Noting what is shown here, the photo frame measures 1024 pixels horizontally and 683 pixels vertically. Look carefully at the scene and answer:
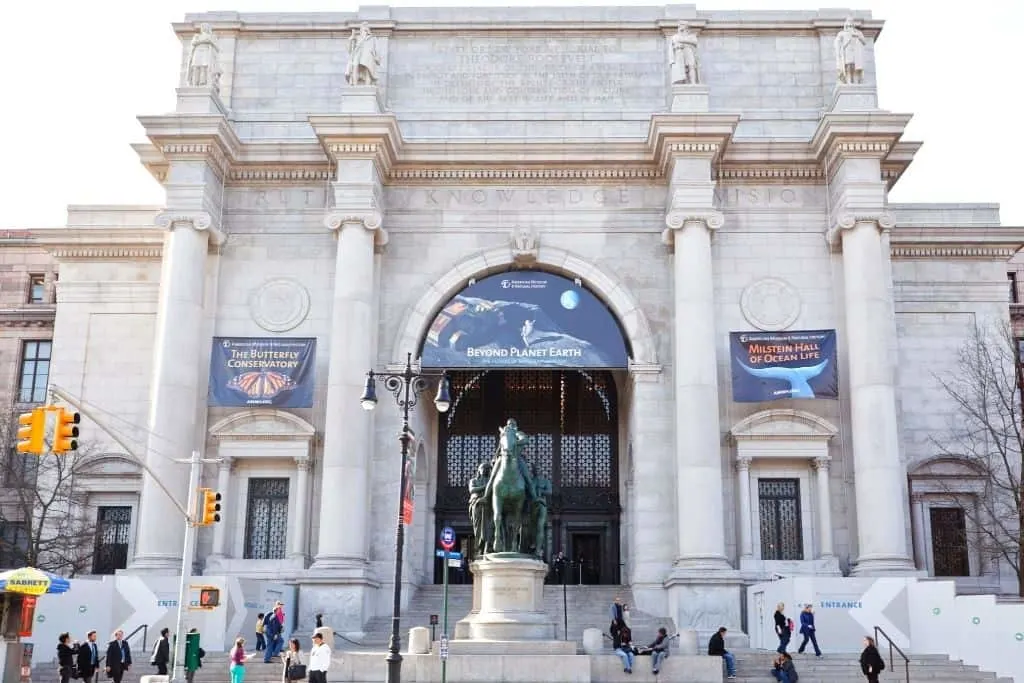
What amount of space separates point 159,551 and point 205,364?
5.99m

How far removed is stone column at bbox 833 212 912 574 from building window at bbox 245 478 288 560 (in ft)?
53.8

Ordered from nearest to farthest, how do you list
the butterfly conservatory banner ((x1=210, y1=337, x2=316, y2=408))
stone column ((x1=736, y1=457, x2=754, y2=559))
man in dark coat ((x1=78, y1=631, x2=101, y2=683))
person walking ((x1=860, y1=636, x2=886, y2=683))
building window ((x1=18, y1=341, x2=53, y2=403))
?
1. person walking ((x1=860, y1=636, x2=886, y2=683))
2. man in dark coat ((x1=78, y1=631, x2=101, y2=683))
3. stone column ((x1=736, y1=457, x2=754, y2=559))
4. the butterfly conservatory banner ((x1=210, y1=337, x2=316, y2=408))
5. building window ((x1=18, y1=341, x2=53, y2=403))

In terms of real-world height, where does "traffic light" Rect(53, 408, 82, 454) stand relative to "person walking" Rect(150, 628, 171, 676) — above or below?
above

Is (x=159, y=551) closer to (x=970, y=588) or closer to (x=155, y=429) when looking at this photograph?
(x=155, y=429)

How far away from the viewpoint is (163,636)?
25.9 meters

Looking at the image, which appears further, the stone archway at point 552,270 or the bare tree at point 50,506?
the stone archway at point 552,270

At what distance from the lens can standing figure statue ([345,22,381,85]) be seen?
3625 cm

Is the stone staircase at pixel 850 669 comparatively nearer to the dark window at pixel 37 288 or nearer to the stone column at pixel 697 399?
the stone column at pixel 697 399

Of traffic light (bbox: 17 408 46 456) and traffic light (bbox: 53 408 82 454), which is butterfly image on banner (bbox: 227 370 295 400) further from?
traffic light (bbox: 17 408 46 456)

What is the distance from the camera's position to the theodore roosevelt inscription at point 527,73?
38.0 meters

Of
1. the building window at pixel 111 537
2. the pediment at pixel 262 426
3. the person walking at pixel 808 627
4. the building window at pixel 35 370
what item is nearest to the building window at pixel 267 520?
the pediment at pixel 262 426

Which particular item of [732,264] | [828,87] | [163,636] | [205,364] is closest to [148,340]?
[205,364]

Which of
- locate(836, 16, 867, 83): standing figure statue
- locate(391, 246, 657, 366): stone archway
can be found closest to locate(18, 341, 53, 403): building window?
locate(391, 246, 657, 366): stone archway

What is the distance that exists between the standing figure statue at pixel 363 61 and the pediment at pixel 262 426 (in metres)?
10.5
